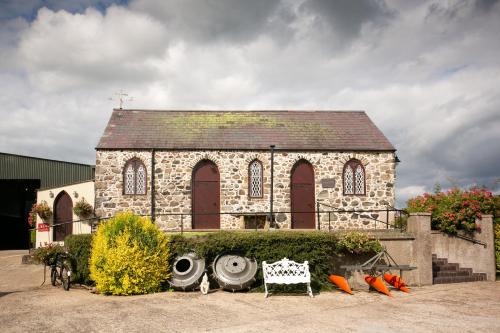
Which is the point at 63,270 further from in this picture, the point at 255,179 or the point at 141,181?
the point at 255,179

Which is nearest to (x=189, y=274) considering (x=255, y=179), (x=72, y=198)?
(x=255, y=179)

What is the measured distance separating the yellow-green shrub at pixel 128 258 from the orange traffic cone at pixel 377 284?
5.61m

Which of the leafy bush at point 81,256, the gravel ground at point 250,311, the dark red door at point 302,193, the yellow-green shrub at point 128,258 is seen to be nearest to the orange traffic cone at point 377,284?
the gravel ground at point 250,311

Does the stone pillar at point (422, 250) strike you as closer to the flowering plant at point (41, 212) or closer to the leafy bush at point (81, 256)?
the leafy bush at point (81, 256)

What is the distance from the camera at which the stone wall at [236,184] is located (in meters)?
19.9

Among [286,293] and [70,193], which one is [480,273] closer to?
[286,293]

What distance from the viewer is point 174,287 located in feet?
39.9

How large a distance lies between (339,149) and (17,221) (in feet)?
69.0

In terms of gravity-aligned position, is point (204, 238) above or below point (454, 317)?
above

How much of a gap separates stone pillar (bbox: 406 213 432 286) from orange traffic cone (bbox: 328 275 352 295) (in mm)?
2618

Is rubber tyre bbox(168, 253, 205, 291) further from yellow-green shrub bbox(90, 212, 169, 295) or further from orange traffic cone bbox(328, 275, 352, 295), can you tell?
orange traffic cone bbox(328, 275, 352, 295)

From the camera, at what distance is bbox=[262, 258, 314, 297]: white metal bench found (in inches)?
456

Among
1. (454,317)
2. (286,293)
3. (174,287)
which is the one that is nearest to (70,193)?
(174,287)

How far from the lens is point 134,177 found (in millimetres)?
20062
